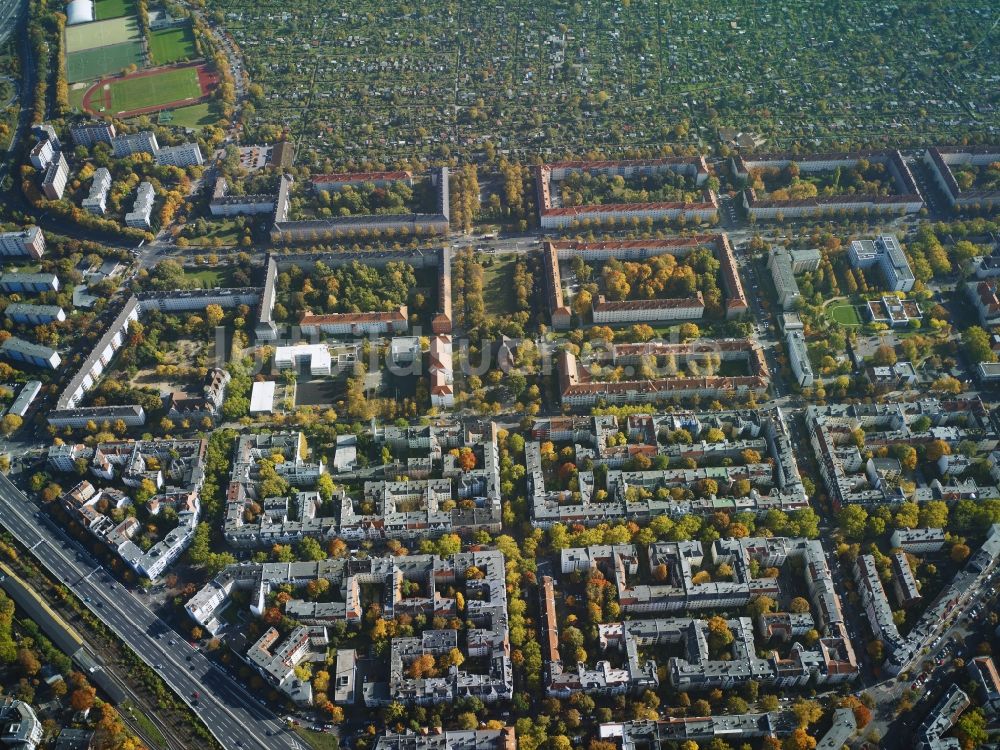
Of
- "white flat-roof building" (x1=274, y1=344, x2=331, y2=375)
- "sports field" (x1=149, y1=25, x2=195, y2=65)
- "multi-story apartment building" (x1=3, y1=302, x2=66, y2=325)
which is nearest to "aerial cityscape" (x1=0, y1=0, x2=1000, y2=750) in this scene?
"multi-story apartment building" (x1=3, y1=302, x2=66, y2=325)

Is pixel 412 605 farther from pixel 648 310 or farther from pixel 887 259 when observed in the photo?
pixel 887 259

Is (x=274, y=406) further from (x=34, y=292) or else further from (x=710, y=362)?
(x=710, y=362)

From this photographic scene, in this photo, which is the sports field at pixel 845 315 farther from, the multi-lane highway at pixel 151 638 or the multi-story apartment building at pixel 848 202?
the multi-lane highway at pixel 151 638

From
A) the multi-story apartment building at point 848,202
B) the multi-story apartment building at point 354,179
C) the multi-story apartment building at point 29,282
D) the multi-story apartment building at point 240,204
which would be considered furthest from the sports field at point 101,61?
the multi-story apartment building at point 848,202

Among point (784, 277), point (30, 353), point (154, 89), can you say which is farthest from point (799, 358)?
point (154, 89)

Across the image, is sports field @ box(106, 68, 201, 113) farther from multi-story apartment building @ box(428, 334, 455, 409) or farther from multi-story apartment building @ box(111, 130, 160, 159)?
multi-story apartment building @ box(428, 334, 455, 409)

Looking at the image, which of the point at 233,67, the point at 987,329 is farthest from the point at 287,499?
the point at 233,67
